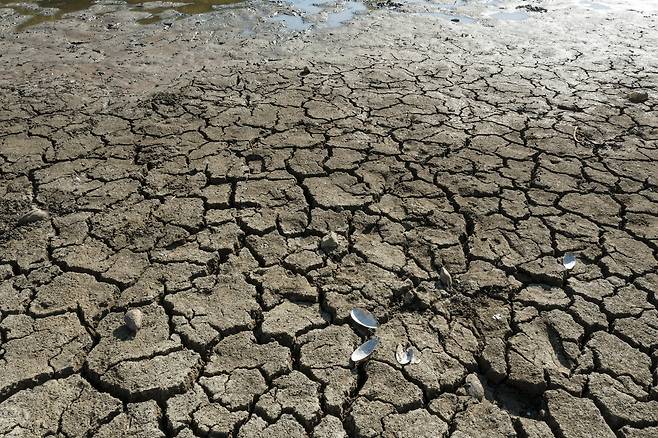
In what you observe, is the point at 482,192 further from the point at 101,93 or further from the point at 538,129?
the point at 101,93

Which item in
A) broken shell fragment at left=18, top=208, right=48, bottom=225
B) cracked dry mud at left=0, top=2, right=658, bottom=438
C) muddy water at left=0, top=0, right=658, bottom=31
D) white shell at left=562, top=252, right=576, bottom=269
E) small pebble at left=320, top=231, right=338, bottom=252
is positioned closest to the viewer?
cracked dry mud at left=0, top=2, right=658, bottom=438

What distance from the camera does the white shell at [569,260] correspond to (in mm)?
2854

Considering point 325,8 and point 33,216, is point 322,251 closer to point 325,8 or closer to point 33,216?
point 33,216

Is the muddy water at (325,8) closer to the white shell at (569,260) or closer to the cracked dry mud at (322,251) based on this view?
the cracked dry mud at (322,251)

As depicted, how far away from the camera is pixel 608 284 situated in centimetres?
275

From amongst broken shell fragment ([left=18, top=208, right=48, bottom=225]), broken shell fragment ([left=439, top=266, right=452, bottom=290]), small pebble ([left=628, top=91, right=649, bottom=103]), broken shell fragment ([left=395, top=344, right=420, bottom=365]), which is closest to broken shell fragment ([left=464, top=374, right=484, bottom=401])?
broken shell fragment ([left=395, top=344, right=420, bottom=365])

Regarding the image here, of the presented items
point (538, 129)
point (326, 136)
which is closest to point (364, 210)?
point (326, 136)

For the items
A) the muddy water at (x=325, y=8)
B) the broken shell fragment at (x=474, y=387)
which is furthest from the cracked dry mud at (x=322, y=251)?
the muddy water at (x=325, y=8)

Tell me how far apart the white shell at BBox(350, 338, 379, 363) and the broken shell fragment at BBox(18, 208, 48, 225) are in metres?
2.01

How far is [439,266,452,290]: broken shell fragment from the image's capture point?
8.93 feet

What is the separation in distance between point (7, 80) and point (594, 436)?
5532 mm

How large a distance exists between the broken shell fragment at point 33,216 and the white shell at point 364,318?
1.91 meters

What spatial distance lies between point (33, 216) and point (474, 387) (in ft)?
8.34

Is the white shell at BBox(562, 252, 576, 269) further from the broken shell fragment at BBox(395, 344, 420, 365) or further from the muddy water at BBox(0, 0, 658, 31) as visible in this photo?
the muddy water at BBox(0, 0, 658, 31)
